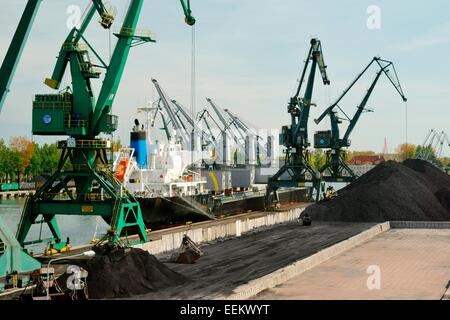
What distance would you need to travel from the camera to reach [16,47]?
39.6 meters

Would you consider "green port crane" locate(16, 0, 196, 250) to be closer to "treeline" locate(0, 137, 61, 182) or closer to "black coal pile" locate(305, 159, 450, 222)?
"black coal pile" locate(305, 159, 450, 222)

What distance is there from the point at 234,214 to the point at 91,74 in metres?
37.2

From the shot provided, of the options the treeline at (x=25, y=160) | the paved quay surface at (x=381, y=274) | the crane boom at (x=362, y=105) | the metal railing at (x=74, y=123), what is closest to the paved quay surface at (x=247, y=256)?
the paved quay surface at (x=381, y=274)

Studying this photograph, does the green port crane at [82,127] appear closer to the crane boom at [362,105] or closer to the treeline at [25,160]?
the crane boom at [362,105]

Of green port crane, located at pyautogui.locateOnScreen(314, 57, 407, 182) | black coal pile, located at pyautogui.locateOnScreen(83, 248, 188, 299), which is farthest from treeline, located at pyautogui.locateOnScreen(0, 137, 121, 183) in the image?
black coal pile, located at pyautogui.locateOnScreen(83, 248, 188, 299)

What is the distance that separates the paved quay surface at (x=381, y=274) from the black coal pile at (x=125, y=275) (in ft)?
15.1

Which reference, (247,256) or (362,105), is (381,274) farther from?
(362,105)

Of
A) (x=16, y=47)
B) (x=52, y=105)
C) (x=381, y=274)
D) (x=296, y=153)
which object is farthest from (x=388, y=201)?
(x=16, y=47)

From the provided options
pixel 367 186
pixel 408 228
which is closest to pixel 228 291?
pixel 408 228

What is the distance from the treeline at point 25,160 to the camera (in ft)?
475

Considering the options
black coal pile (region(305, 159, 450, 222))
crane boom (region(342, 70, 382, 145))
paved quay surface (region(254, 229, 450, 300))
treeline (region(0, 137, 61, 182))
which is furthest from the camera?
treeline (region(0, 137, 61, 182))

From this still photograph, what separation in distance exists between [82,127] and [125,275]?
17.7 metres

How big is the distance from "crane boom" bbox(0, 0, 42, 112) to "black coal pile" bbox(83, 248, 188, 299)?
1451 centimetres

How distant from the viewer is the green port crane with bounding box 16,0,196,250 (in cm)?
4372
